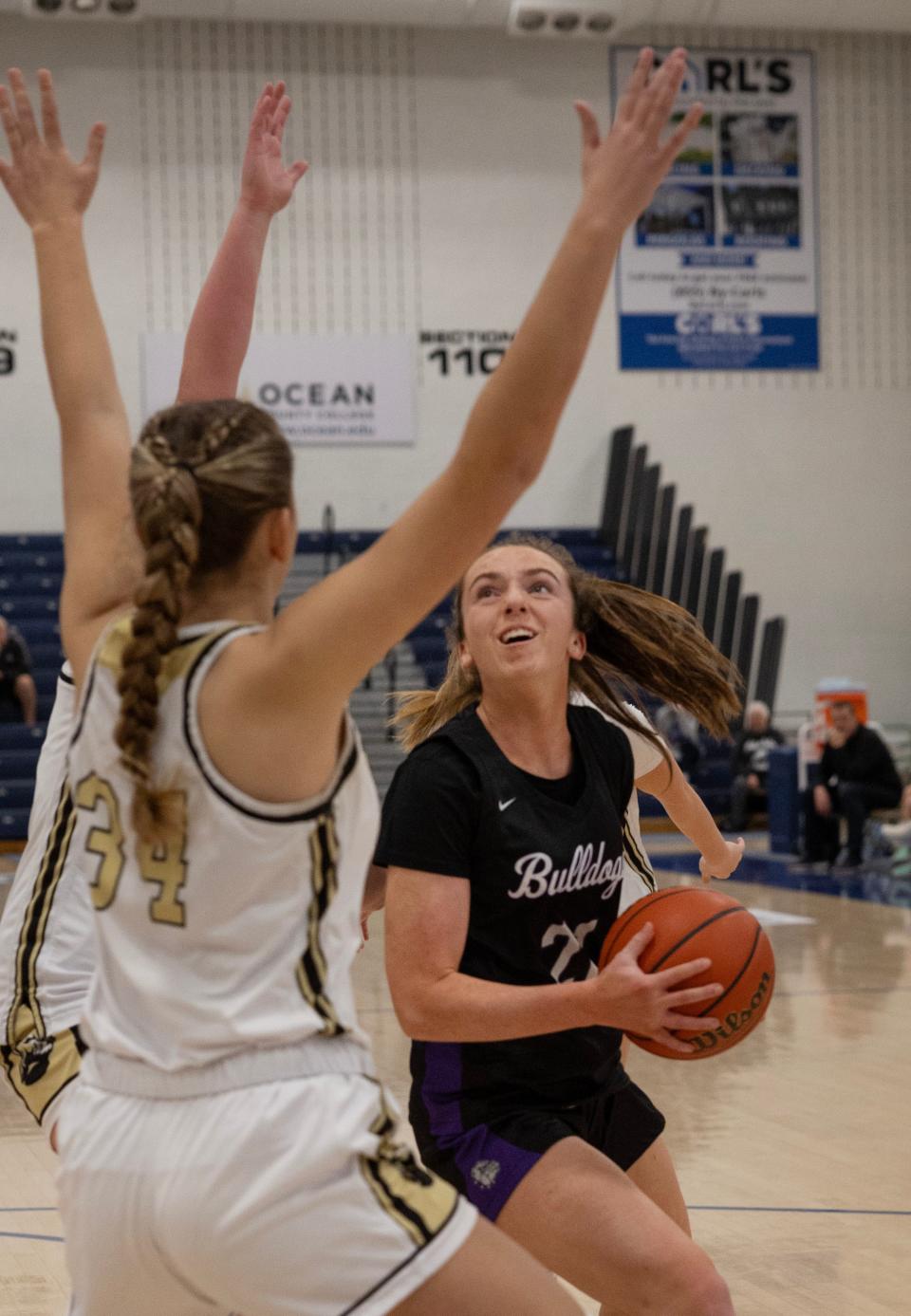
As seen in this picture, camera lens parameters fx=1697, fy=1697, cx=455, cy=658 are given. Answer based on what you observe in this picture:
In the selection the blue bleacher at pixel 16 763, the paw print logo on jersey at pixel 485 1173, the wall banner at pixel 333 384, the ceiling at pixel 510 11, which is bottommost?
the blue bleacher at pixel 16 763

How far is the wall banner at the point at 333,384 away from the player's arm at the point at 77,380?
16.0 meters

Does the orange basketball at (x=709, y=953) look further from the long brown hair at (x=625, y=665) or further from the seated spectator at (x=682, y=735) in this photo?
the seated spectator at (x=682, y=735)

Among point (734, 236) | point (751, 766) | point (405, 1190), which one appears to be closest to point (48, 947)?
point (405, 1190)

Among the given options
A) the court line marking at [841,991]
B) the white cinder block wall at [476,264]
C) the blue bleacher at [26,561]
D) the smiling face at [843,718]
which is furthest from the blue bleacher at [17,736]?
the court line marking at [841,991]

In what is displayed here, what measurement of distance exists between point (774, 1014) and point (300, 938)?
6015 mm

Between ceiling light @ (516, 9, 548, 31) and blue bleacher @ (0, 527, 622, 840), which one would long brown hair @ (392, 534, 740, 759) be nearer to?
blue bleacher @ (0, 527, 622, 840)

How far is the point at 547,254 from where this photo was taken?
1875 cm

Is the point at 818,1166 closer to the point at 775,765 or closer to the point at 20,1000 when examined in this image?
the point at 20,1000

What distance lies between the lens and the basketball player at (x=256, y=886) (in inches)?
67.2

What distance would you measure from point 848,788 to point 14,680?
7.23m

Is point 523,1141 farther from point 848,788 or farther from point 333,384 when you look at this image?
point 333,384

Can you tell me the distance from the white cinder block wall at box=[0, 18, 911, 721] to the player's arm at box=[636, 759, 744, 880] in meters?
14.9

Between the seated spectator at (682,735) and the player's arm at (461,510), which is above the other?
the player's arm at (461,510)

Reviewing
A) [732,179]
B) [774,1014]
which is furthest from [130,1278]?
[732,179]
